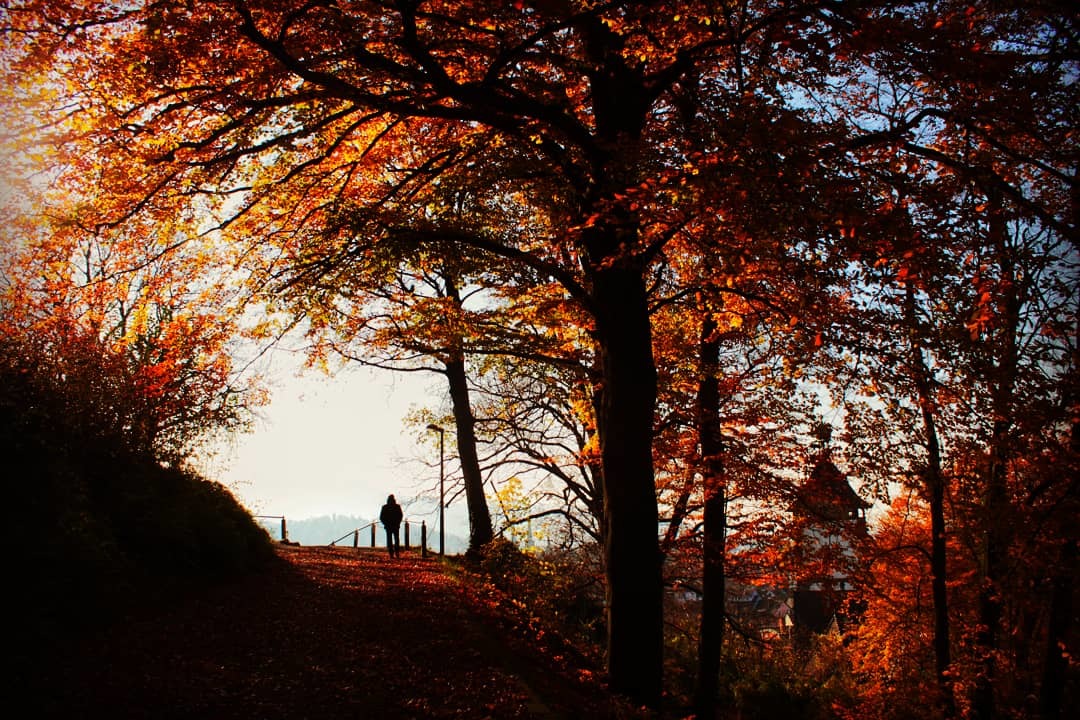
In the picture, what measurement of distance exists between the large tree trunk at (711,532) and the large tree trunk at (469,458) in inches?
262

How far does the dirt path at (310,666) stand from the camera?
6355mm

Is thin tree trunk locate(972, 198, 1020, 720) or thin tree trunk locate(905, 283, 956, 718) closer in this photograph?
thin tree trunk locate(972, 198, 1020, 720)

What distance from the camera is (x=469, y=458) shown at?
19.2 metres

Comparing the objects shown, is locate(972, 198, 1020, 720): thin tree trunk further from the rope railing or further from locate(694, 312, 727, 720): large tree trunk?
the rope railing

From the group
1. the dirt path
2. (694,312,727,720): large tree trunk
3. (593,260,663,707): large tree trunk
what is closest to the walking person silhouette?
the dirt path

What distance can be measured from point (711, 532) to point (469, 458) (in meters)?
7.45

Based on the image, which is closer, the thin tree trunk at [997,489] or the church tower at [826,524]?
the thin tree trunk at [997,489]

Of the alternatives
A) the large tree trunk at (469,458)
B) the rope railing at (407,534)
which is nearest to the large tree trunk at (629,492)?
the large tree trunk at (469,458)

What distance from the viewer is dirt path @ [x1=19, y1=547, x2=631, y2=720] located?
20.9 feet

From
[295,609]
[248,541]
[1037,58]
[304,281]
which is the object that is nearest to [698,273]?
[1037,58]

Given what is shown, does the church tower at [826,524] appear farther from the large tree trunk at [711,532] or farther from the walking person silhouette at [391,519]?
the walking person silhouette at [391,519]

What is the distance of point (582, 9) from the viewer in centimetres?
693

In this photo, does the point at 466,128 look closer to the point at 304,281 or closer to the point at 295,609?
the point at 304,281

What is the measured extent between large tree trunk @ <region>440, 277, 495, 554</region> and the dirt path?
7.42 metres
